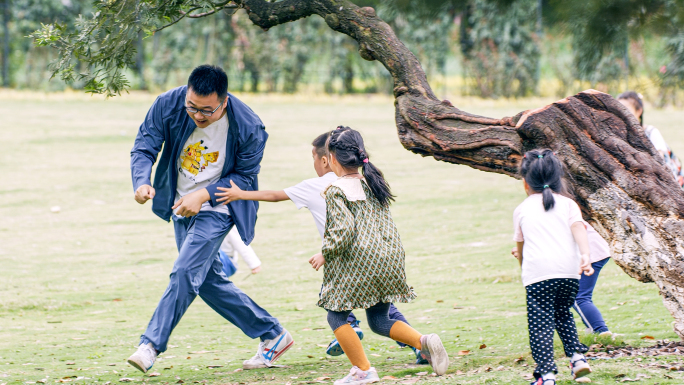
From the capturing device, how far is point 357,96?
26.8 metres

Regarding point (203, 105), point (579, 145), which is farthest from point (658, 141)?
point (203, 105)

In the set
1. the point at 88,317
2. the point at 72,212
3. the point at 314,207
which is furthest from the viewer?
the point at 72,212

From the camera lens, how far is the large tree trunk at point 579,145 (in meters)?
4.60

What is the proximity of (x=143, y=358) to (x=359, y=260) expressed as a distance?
1.31 m

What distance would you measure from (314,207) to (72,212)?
29.3 feet

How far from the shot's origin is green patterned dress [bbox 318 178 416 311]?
14.6 ft

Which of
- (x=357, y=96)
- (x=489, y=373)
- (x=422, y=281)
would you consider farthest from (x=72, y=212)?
(x=357, y=96)

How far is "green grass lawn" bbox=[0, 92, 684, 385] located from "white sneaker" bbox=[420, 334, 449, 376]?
0.14 meters

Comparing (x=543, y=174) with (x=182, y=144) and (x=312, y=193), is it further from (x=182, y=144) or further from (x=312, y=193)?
(x=182, y=144)

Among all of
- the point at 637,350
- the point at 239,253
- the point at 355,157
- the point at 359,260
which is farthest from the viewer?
the point at 239,253

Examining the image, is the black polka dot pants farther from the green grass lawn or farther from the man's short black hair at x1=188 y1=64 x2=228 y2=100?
the man's short black hair at x1=188 y1=64 x2=228 y2=100

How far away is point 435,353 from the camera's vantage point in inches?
177

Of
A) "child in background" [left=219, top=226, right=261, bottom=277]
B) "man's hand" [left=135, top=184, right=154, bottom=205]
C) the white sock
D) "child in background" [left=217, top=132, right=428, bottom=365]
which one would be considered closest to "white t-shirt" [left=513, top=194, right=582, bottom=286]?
the white sock

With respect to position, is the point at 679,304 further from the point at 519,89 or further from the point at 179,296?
the point at 519,89
